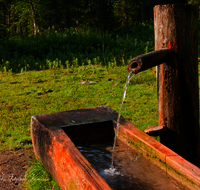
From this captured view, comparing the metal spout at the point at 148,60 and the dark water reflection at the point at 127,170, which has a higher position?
the metal spout at the point at 148,60

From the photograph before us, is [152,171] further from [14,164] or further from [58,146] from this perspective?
[14,164]

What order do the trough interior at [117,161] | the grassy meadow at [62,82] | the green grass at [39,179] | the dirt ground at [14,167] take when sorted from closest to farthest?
the trough interior at [117,161] → the green grass at [39,179] → the dirt ground at [14,167] → the grassy meadow at [62,82]

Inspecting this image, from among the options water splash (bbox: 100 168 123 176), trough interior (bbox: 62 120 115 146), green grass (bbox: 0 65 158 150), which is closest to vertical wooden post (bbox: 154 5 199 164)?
water splash (bbox: 100 168 123 176)

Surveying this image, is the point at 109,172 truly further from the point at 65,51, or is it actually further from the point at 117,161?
the point at 65,51

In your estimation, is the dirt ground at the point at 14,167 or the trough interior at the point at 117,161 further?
the dirt ground at the point at 14,167

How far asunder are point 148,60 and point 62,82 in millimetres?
5639

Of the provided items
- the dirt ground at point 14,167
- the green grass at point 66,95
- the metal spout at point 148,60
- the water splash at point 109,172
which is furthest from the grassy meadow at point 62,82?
the metal spout at point 148,60

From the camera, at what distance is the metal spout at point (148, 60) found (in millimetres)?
1971

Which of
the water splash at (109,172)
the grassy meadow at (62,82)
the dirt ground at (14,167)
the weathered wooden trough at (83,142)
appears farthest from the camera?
the grassy meadow at (62,82)

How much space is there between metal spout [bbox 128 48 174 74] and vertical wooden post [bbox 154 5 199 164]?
124mm

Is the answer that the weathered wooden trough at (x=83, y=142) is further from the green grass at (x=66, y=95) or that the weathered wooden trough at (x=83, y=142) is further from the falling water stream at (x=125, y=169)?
the green grass at (x=66, y=95)

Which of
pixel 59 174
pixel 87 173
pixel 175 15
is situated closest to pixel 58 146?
pixel 59 174

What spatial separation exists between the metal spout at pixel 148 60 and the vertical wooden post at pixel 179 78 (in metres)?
0.12

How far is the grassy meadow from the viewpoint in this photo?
4.57 m
